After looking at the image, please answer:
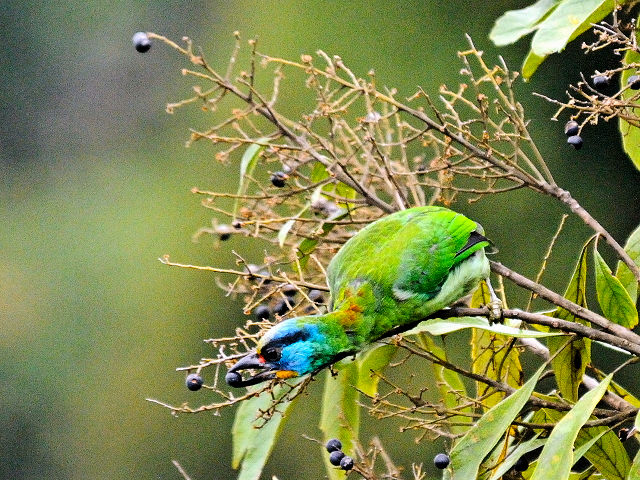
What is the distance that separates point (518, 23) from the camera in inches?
110

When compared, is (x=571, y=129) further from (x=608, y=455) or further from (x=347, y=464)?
(x=347, y=464)

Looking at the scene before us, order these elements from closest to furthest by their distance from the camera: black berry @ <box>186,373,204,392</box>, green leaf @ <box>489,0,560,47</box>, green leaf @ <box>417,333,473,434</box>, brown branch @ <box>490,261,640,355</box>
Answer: brown branch @ <box>490,261,640,355</box>, black berry @ <box>186,373,204,392</box>, green leaf @ <box>417,333,473,434</box>, green leaf @ <box>489,0,560,47</box>

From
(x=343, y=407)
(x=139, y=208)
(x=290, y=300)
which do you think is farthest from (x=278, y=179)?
(x=139, y=208)

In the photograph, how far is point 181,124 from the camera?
12828 millimetres

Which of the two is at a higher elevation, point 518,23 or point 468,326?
point 518,23

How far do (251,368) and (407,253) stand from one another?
55 cm

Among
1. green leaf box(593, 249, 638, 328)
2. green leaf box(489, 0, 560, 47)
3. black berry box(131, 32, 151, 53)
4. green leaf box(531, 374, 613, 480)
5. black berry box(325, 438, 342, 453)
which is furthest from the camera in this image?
black berry box(131, 32, 151, 53)

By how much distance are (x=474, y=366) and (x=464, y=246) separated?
291 mm

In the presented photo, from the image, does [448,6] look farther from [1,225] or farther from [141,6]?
[1,225]

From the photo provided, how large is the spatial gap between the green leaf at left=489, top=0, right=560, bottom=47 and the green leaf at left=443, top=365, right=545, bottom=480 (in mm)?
1089

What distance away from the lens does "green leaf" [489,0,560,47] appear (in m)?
2.71

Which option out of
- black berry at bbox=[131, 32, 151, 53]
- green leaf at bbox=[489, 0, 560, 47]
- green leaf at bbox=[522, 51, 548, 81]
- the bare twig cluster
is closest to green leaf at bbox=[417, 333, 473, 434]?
the bare twig cluster

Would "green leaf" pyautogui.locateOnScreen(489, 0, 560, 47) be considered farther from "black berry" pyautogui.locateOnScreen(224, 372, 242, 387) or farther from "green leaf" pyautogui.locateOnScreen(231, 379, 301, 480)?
"black berry" pyautogui.locateOnScreen(224, 372, 242, 387)

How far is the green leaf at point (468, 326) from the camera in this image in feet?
6.68
